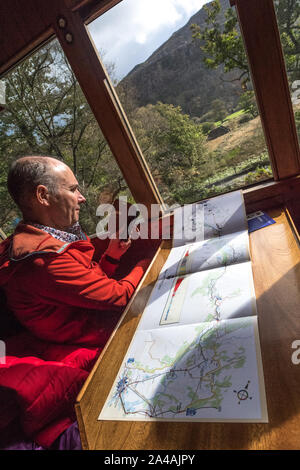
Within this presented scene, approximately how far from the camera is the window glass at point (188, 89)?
4.51ft

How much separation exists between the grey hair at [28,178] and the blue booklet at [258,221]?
91 cm

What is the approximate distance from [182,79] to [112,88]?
42 cm

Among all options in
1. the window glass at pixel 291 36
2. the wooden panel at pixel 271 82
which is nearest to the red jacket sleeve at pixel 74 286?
the wooden panel at pixel 271 82

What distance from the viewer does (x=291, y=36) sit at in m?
1.22

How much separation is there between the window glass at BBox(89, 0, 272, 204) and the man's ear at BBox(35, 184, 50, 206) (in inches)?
30.8

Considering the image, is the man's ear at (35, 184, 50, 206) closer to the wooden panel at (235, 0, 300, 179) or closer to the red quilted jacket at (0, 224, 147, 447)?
the red quilted jacket at (0, 224, 147, 447)

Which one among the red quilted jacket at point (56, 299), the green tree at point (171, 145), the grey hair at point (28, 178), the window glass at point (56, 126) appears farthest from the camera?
the window glass at point (56, 126)

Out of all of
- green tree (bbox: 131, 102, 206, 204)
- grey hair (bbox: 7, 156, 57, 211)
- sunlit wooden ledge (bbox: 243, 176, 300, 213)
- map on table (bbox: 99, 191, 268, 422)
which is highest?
grey hair (bbox: 7, 156, 57, 211)

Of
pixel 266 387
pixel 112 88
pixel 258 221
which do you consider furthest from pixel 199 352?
pixel 112 88

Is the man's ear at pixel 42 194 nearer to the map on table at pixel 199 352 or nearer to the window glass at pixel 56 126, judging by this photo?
the map on table at pixel 199 352

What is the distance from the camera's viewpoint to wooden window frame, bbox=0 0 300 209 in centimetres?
120

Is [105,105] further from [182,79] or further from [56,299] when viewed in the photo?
[56,299]

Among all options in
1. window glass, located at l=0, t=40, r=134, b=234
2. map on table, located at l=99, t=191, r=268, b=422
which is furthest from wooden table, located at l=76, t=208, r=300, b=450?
window glass, located at l=0, t=40, r=134, b=234

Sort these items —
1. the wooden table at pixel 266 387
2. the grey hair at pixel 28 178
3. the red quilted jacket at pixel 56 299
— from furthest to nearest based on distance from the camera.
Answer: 1. the grey hair at pixel 28 178
2. the red quilted jacket at pixel 56 299
3. the wooden table at pixel 266 387
